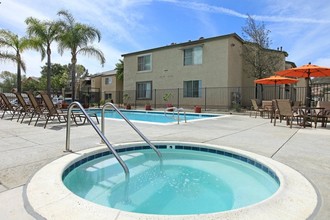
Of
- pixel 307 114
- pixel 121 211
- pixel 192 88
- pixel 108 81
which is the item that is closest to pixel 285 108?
pixel 307 114

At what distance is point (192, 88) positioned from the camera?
20.6 meters

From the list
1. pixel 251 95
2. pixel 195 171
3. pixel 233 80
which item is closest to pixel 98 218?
pixel 195 171

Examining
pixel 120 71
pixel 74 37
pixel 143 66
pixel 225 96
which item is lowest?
pixel 225 96

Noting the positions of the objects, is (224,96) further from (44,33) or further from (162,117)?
(44,33)

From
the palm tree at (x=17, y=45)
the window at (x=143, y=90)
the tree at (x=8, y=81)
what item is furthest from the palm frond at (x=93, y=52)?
the tree at (x=8, y=81)

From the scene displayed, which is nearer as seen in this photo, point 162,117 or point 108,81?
point 162,117

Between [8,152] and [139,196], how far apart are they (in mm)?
2789

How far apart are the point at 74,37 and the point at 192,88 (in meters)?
10.8

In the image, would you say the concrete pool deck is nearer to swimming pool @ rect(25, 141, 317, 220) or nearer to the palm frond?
swimming pool @ rect(25, 141, 317, 220)

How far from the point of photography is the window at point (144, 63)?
23.9 meters

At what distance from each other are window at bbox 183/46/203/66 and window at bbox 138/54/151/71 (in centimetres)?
447

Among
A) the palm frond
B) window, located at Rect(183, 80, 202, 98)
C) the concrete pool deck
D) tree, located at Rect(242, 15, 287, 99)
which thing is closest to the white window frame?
window, located at Rect(183, 80, 202, 98)

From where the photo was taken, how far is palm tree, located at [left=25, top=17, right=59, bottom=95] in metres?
17.8

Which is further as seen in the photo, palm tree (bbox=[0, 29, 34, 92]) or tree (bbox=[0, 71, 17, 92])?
tree (bbox=[0, 71, 17, 92])
